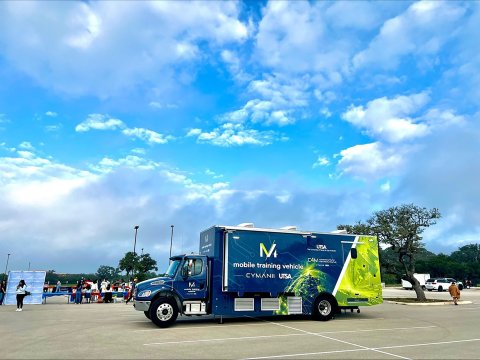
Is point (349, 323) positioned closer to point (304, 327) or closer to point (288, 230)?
point (304, 327)

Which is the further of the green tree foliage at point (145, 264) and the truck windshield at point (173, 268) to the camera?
the green tree foliage at point (145, 264)

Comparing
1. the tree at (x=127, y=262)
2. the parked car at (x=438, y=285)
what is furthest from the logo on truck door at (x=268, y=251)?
the tree at (x=127, y=262)

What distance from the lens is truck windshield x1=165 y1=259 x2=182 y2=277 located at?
1398 centimetres

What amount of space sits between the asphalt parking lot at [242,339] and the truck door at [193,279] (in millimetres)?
1095

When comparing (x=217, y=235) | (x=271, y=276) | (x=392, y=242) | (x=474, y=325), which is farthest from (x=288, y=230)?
(x=392, y=242)

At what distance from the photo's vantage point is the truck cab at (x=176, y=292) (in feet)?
43.0

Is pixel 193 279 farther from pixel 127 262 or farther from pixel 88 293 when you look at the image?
pixel 127 262

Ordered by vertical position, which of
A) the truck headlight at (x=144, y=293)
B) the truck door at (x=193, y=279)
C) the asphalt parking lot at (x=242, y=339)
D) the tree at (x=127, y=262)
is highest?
the tree at (x=127, y=262)

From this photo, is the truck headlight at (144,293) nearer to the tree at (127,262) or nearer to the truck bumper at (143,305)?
the truck bumper at (143,305)

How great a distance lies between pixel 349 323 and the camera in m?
14.6

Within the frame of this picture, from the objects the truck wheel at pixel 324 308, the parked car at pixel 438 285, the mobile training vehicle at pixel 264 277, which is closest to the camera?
the mobile training vehicle at pixel 264 277

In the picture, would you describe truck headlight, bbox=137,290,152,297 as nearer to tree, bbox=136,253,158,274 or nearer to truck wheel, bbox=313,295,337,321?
truck wheel, bbox=313,295,337,321

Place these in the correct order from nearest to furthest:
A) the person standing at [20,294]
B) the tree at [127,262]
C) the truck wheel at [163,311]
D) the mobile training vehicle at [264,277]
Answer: the truck wheel at [163,311] → the mobile training vehicle at [264,277] → the person standing at [20,294] → the tree at [127,262]

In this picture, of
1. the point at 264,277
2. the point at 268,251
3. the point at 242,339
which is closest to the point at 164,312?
the point at 242,339
